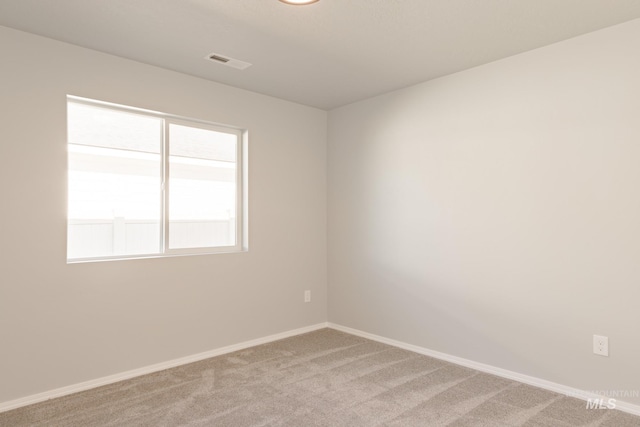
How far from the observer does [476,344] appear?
10.5ft

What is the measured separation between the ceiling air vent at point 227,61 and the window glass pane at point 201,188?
2.27 feet

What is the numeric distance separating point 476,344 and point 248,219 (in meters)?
2.23

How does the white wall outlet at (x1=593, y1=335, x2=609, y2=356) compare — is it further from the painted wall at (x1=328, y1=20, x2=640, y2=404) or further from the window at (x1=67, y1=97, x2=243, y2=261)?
the window at (x1=67, y1=97, x2=243, y2=261)

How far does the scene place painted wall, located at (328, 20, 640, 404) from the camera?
2.54 m

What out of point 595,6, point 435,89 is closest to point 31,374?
point 435,89

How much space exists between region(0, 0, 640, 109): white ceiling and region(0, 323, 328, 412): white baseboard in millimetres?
2358

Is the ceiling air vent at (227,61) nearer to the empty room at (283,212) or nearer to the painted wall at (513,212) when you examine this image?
the empty room at (283,212)

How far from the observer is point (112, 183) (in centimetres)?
311

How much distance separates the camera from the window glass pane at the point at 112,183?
116 inches

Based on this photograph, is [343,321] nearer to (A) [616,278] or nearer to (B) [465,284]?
(B) [465,284]

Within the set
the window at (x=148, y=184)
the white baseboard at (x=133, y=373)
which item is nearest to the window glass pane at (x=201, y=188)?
the window at (x=148, y=184)

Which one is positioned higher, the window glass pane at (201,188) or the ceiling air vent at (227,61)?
the ceiling air vent at (227,61)

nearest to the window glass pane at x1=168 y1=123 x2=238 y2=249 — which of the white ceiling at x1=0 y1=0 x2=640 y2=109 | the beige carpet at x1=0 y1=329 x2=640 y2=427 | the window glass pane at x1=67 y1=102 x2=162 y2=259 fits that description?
the window glass pane at x1=67 y1=102 x2=162 y2=259

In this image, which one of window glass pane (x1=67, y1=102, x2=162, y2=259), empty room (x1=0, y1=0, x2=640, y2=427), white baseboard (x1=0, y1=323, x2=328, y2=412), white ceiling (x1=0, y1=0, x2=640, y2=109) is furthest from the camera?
window glass pane (x1=67, y1=102, x2=162, y2=259)
